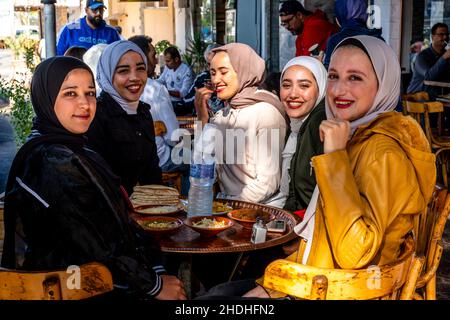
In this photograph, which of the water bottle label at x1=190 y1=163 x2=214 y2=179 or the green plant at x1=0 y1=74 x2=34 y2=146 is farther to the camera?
the green plant at x1=0 y1=74 x2=34 y2=146

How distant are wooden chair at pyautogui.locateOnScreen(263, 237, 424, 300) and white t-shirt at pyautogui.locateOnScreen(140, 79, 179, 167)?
10.5ft

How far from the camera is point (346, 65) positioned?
2.19 metres

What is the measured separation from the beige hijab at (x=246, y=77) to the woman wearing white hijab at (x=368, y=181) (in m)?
1.57

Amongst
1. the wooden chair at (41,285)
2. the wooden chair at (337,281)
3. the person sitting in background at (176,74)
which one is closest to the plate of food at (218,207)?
the wooden chair at (337,281)

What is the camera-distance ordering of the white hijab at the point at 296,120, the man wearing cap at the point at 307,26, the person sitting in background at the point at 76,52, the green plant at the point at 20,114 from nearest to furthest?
the white hijab at the point at 296,120 < the green plant at the point at 20,114 < the person sitting in background at the point at 76,52 < the man wearing cap at the point at 307,26

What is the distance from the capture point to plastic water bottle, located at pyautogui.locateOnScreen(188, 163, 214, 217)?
10.0 feet

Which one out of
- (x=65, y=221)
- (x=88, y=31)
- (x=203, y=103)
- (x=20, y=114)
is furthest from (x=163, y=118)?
(x=65, y=221)

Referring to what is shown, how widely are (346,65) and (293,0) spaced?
A: 5.15 m

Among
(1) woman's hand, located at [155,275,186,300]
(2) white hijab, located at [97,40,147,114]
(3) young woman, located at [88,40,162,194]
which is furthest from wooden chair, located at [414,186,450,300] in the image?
(2) white hijab, located at [97,40,147,114]

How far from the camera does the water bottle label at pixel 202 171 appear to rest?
3121mm

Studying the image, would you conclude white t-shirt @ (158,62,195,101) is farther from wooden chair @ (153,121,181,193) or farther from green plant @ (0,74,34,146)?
wooden chair @ (153,121,181,193)

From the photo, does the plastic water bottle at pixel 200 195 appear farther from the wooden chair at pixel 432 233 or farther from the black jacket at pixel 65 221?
the wooden chair at pixel 432 233

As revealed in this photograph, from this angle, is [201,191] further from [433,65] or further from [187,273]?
[433,65]
